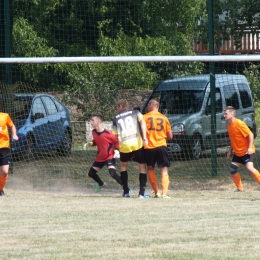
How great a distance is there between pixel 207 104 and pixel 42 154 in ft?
11.7

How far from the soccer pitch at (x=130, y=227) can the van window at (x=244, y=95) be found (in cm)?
547

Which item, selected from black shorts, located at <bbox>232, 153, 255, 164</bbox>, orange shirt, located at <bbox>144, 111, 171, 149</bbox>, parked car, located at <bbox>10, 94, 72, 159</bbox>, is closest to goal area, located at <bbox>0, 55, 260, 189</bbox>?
parked car, located at <bbox>10, 94, 72, 159</bbox>

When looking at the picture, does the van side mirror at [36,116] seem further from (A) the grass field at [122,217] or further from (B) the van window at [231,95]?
(B) the van window at [231,95]

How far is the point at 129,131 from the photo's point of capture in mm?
12477

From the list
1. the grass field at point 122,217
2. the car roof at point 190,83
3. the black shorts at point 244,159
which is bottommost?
the grass field at point 122,217

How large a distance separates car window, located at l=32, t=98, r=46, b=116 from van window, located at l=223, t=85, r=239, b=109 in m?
3.92

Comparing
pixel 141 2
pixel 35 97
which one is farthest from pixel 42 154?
pixel 141 2

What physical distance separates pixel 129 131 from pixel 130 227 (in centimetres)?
372

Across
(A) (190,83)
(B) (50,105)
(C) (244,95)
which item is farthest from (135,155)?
(C) (244,95)

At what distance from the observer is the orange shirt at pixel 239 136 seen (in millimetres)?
13062

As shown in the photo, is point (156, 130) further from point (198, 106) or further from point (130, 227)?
point (198, 106)

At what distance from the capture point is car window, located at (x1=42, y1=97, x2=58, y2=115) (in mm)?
16453

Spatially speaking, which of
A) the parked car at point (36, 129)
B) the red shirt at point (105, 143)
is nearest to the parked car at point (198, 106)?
the parked car at point (36, 129)

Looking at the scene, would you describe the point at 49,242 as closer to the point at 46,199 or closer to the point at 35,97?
the point at 46,199
